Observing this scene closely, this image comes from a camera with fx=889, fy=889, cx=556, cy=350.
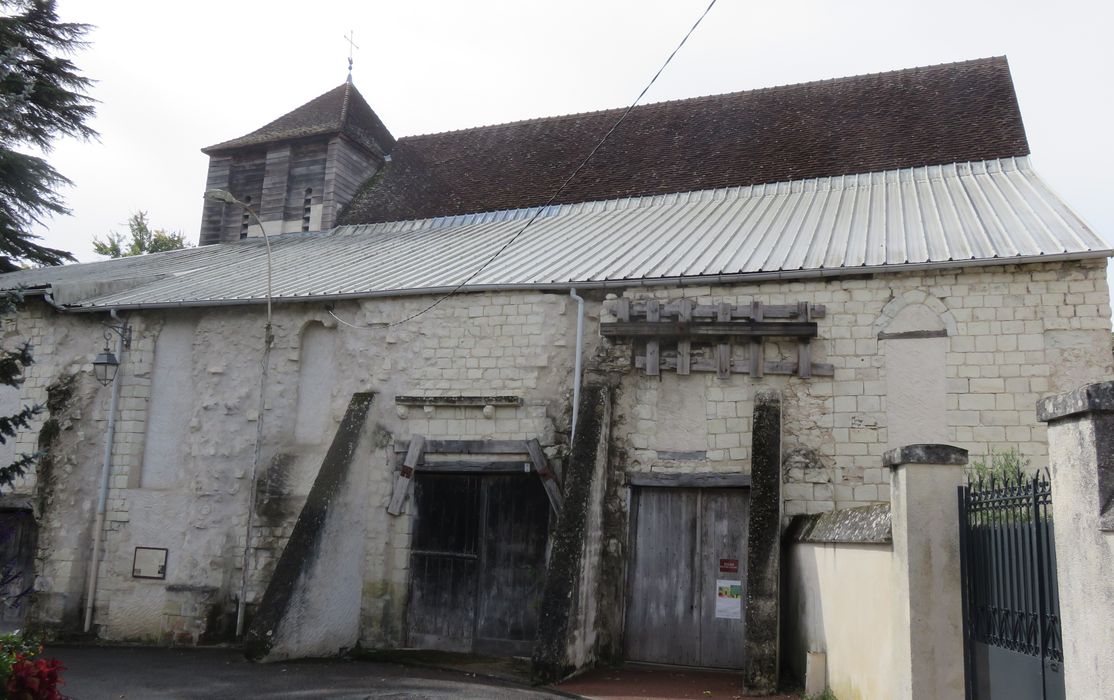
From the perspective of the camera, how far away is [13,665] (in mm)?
5723

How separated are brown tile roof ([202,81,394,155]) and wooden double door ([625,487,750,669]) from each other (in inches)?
423

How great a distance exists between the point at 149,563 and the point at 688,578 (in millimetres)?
6908

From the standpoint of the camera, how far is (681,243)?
437 inches

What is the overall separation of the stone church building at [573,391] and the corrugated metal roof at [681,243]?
0.06 metres

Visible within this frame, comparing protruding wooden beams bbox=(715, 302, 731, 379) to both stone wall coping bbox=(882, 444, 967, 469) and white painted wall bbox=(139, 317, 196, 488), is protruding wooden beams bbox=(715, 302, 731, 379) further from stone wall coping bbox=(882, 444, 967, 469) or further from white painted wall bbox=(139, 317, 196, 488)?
white painted wall bbox=(139, 317, 196, 488)

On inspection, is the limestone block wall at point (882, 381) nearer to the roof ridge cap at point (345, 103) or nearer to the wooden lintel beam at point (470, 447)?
the wooden lintel beam at point (470, 447)

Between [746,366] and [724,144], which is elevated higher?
[724,144]

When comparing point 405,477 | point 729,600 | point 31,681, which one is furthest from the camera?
point 405,477

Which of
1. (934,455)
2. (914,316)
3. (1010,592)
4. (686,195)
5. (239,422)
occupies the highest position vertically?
(686,195)

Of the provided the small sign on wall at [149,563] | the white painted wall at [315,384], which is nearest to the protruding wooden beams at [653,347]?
the white painted wall at [315,384]

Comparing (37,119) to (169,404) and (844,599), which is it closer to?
(169,404)

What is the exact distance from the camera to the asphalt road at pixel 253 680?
25.4 feet

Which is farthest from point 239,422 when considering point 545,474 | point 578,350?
point 578,350

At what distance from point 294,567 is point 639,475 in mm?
3750
